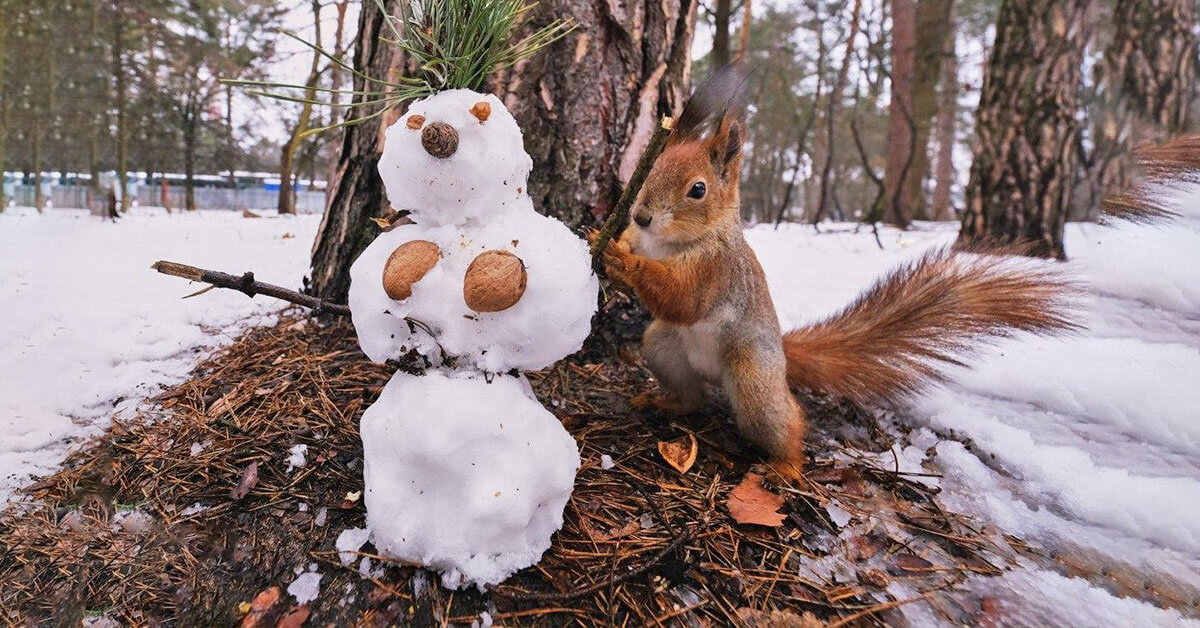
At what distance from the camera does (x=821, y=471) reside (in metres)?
1.11

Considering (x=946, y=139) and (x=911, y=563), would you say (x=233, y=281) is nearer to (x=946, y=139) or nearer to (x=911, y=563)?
(x=911, y=563)

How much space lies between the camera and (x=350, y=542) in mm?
785

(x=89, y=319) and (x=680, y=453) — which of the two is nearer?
(x=89, y=319)

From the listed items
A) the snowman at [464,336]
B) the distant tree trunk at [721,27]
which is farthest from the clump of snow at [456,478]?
the distant tree trunk at [721,27]

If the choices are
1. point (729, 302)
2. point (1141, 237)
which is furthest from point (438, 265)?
point (1141, 237)

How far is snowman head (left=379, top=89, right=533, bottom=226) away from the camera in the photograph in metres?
0.72

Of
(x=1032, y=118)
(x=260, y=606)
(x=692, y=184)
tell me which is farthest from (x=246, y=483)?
(x=1032, y=118)

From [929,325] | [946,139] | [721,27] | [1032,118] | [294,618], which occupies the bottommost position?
[294,618]

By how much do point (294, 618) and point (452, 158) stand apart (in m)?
0.65

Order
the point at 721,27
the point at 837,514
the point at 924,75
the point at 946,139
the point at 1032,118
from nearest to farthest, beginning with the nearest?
1. the point at 837,514
2. the point at 1032,118
3. the point at 721,27
4. the point at 924,75
5. the point at 946,139

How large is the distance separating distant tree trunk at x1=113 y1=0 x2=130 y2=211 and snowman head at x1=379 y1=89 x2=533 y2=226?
2.49 feet

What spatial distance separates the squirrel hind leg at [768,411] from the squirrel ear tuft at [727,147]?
1.37ft

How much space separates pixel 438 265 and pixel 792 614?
0.71 metres

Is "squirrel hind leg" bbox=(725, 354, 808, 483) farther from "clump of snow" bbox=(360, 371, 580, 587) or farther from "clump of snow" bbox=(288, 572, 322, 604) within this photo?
"clump of snow" bbox=(288, 572, 322, 604)
